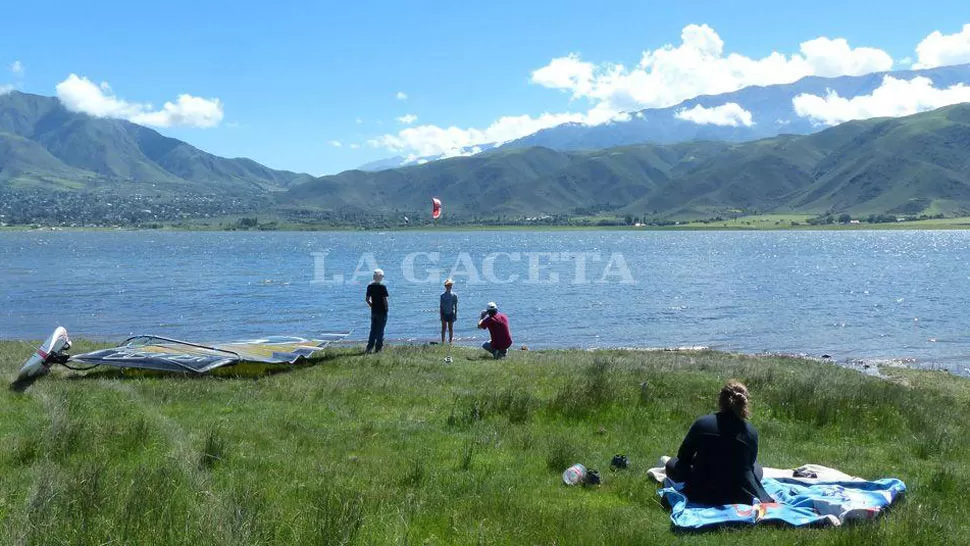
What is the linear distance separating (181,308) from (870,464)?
53216 millimetres

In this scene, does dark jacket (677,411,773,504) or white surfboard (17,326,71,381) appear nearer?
dark jacket (677,411,773,504)

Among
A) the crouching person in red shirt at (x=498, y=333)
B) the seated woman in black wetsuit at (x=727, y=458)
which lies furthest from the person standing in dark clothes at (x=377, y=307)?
the seated woman in black wetsuit at (x=727, y=458)

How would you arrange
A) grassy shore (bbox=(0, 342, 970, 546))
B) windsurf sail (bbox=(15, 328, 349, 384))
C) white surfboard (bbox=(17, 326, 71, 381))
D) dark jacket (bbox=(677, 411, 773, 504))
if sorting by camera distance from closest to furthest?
1. grassy shore (bbox=(0, 342, 970, 546))
2. dark jacket (bbox=(677, 411, 773, 504))
3. white surfboard (bbox=(17, 326, 71, 381))
4. windsurf sail (bbox=(15, 328, 349, 384))

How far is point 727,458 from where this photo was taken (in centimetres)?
877

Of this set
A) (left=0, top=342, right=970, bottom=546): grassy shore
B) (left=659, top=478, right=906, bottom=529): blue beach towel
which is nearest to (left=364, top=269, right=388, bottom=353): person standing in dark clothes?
(left=0, top=342, right=970, bottom=546): grassy shore

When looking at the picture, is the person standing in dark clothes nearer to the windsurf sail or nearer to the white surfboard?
the windsurf sail

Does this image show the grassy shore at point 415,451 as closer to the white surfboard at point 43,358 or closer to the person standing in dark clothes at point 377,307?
the white surfboard at point 43,358

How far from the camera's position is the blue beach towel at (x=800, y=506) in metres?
8.20

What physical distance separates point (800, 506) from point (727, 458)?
3.28 ft

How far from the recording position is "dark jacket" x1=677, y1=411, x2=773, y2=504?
28.7 ft

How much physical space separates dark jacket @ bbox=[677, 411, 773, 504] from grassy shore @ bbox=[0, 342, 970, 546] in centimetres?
62

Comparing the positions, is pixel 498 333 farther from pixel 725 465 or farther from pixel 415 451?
pixel 725 465

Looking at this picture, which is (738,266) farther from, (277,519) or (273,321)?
(277,519)

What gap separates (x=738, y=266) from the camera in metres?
107
